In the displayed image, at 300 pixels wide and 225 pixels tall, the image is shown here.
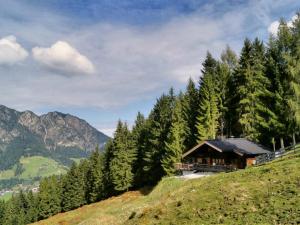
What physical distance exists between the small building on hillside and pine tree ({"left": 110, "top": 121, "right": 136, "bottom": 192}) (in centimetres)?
2526

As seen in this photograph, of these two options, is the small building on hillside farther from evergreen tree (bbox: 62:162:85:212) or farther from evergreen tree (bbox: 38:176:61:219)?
evergreen tree (bbox: 38:176:61:219)

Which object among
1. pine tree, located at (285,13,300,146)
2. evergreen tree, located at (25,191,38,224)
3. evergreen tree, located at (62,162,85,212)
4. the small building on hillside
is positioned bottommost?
evergreen tree, located at (25,191,38,224)

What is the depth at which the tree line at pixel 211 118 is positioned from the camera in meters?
47.6

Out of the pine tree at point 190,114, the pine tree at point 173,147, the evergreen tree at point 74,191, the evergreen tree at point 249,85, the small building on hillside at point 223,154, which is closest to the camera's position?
the small building on hillside at point 223,154

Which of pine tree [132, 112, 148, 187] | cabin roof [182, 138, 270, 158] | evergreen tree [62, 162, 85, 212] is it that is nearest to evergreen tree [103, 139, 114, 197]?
pine tree [132, 112, 148, 187]

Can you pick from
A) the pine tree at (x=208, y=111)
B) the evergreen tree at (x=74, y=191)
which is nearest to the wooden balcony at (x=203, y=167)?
the pine tree at (x=208, y=111)

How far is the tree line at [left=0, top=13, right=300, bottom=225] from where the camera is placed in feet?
156

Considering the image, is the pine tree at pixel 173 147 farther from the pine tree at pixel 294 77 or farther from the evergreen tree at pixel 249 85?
the pine tree at pixel 294 77

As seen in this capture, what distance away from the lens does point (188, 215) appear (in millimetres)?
25359

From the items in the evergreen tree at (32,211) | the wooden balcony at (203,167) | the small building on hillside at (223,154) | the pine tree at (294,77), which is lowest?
the evergreen tree at (32,211)

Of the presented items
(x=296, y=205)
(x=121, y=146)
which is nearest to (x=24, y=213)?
(x=121, y=146)

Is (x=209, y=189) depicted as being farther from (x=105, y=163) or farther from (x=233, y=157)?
(x=105, y=163)

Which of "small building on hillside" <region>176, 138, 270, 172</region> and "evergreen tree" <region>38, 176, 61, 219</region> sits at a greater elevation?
"small building on hillside" <region>176, 138, 270, 172</region>

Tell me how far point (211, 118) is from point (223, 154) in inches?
502
